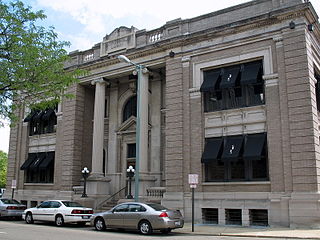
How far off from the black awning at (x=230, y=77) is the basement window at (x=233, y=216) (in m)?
6.97

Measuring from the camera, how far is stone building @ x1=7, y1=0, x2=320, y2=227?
19422 mm

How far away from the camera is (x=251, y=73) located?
2130cm

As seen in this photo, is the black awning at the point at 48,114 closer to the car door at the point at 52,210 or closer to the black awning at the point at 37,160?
the black awning at the point at 37,160

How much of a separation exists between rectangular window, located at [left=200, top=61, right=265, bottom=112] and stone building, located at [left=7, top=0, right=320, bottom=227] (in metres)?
0.06

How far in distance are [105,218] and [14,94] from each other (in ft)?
23.6

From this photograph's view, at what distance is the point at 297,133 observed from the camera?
62.7 ft

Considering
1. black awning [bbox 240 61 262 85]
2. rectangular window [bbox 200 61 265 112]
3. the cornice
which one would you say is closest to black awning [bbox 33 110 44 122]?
the cornice

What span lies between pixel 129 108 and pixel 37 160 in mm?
8708

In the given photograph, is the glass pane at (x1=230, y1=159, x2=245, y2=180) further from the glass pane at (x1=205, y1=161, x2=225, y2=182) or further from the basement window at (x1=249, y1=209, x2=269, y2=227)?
the basement window at (x1=249, y1=209, x2=269, y2=227)

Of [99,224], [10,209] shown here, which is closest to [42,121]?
[10,209]

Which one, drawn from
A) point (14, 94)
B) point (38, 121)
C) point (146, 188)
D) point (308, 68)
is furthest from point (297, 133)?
point (38, 121)

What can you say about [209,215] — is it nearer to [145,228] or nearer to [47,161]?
[145,228]

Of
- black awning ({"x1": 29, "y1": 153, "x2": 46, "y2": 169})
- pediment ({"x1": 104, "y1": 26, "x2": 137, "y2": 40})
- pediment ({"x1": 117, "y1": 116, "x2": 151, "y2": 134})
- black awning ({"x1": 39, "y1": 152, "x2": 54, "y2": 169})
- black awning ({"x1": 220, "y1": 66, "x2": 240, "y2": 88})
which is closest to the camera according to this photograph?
black awning ({"x1": 220, "y1": 66, "x2": 240, "y2": 88})

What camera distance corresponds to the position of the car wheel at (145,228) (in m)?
16.6
